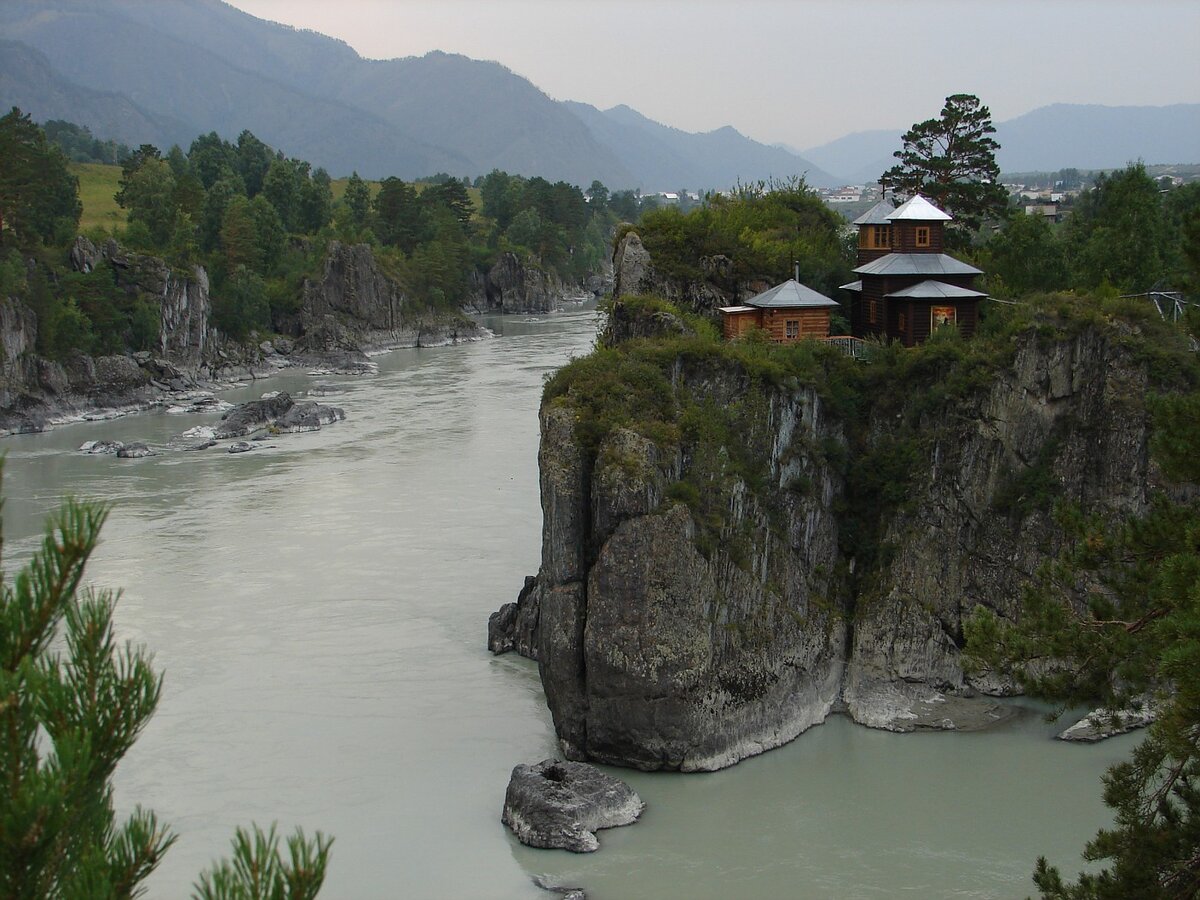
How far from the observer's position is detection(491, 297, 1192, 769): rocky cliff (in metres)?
18.1

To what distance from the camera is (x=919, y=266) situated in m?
24.3

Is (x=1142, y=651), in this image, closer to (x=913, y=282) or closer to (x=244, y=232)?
(x=913, y=282)

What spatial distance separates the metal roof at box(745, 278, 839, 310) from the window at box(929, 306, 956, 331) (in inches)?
70.7

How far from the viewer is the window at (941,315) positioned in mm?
23406

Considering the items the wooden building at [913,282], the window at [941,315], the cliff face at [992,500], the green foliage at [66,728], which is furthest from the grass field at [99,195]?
the green foliage at [66,728]

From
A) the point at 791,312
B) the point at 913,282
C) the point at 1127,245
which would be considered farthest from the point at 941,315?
the point at 1127,245

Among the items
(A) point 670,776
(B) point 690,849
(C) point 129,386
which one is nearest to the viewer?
(B) point 690,849

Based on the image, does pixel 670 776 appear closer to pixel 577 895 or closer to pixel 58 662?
pixel 577 895

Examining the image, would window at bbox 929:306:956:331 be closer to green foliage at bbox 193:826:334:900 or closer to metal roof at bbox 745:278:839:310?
metal roof at bbox 745:278:839:310

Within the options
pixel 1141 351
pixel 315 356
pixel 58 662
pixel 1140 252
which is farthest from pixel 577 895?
pixel 315 356

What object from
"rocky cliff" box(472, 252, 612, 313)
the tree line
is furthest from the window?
"rocky cliff" box(472, 252, 612, 313)

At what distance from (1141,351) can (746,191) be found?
1486 cm

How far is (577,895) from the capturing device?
1502cm

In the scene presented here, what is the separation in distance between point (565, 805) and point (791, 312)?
11350mm
